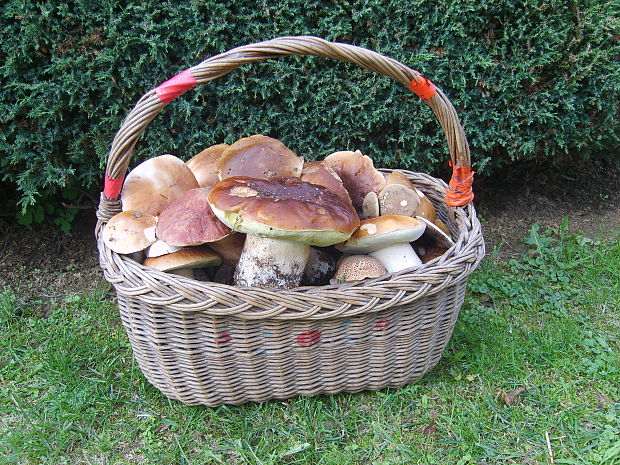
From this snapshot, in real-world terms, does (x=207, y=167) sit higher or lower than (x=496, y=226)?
higher

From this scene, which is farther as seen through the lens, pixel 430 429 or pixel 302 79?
pixel 302 79

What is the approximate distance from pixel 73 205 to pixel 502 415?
282 cm

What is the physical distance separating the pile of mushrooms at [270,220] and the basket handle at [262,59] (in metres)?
0.21

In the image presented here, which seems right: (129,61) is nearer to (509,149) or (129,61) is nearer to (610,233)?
(509,149)

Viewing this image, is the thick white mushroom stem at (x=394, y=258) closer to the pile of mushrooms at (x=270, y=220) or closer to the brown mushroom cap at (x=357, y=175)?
the pile of mushrooms at (x=270, y=220)

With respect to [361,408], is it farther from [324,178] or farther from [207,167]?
[207,167]

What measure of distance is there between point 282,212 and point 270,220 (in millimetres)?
56

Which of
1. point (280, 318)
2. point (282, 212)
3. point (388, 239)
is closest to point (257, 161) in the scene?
point (282, 212)

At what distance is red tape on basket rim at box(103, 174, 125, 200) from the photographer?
200 cm

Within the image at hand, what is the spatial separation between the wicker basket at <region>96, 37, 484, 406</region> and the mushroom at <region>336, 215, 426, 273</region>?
0.54 feet

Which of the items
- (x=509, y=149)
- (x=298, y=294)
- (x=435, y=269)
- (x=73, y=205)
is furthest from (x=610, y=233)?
(x=73, y=205)

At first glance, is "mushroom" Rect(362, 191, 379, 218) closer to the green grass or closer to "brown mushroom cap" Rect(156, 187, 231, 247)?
"brown mushroom cap" Rect(156, 187, 231, 247)

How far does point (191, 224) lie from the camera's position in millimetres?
1916

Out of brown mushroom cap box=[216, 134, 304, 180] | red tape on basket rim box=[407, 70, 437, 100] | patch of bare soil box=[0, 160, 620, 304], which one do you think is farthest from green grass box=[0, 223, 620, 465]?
red tape on basket rim box=[407, 70, 437, 100]
